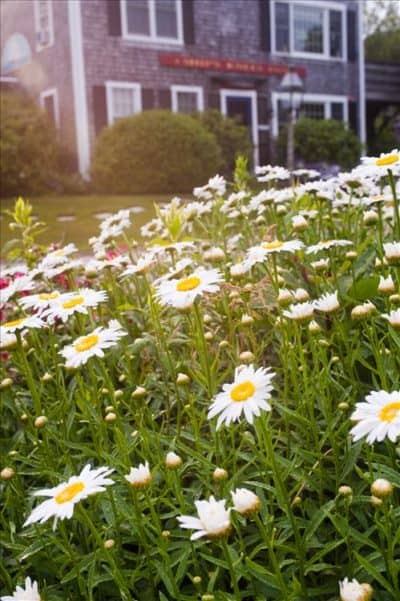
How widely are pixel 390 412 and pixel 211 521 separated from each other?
0.23m

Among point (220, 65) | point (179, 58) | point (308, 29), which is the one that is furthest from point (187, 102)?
point (308, 29)

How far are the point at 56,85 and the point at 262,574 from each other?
943 centimetres

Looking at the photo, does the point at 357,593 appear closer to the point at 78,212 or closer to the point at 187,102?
the point at 78,212

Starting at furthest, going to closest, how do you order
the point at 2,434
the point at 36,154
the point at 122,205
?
the point at 36,154 → the point at 122,205 → the point at 2,434

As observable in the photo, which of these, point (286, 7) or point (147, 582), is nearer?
point (147, 582)

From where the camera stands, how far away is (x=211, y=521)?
0.69 m

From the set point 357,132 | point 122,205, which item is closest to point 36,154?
point 122,205

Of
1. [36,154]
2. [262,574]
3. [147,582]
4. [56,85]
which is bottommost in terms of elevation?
[147,582]

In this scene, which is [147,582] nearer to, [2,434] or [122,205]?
[2,434]

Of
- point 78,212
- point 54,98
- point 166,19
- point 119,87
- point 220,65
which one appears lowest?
point 78,212

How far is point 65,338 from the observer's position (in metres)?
1.76

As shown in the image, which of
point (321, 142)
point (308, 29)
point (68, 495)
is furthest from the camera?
point (308, 29)

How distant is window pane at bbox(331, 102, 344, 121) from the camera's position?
12977 millimetres

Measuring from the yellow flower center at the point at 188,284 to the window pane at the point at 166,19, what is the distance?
981cm
